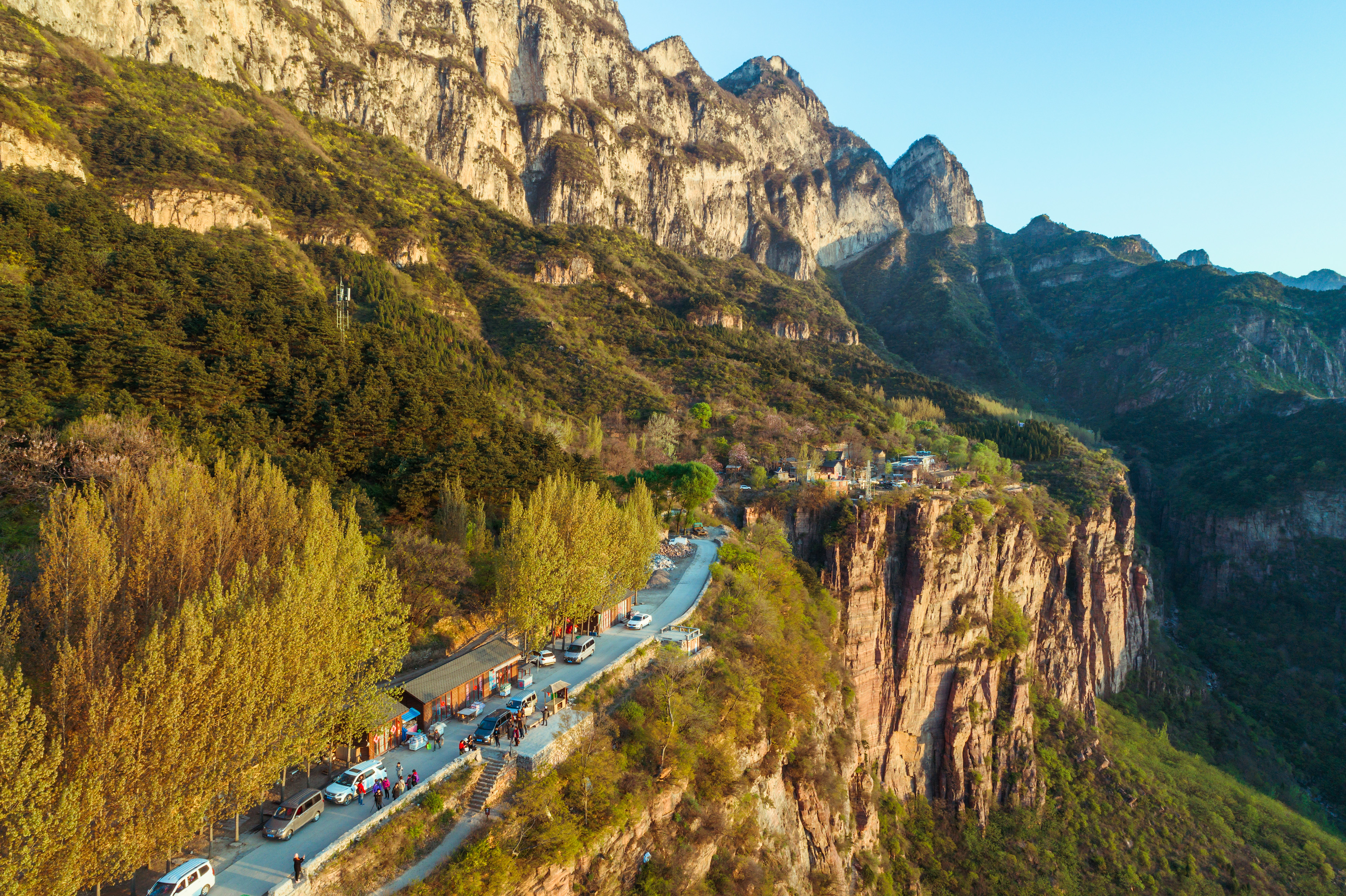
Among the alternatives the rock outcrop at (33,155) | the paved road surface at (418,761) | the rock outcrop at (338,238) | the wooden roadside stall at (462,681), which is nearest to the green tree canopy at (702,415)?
the paved road surface at (418,761)

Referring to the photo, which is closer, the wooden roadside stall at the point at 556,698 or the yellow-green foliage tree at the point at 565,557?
the wooden roadside stall at the point at 556,698

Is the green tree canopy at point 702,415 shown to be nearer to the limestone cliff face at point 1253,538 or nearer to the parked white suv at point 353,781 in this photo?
the parked white suv at point 353,781

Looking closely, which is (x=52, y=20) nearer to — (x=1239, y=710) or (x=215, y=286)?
(x=215, y=286)

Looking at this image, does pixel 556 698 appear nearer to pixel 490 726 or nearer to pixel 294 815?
pixel 490 726

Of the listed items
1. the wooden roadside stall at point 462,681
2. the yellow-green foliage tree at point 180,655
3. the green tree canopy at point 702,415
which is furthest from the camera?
the green tree canopy at point 702,415

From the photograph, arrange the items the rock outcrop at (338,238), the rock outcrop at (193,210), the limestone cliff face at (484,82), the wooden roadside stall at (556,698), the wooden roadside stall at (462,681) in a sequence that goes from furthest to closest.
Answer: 1. the limestone cliff face at (484,82)
2. the rock outcrop at (338,238)
3. the rock outcrop at (193,210)
4. the wooden roadside stall at (556,698)
5. the wooden roadside stall at (462,681)

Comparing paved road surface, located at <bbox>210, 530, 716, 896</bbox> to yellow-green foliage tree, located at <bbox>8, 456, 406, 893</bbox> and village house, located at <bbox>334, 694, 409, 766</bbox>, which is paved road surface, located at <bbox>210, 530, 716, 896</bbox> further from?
yellow-green foliage tree, located at <bbox>8, 456, 406, 893</bbox>

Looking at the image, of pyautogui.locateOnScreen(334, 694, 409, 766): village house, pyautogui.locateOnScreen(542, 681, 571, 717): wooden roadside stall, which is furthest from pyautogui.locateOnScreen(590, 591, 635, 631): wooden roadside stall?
pyautogui.locateOnScreen(334, 694, 409, 766): village house

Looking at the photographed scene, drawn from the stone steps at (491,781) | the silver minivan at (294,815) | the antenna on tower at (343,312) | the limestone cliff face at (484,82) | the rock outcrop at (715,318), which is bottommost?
the stone steps at (491,781)
